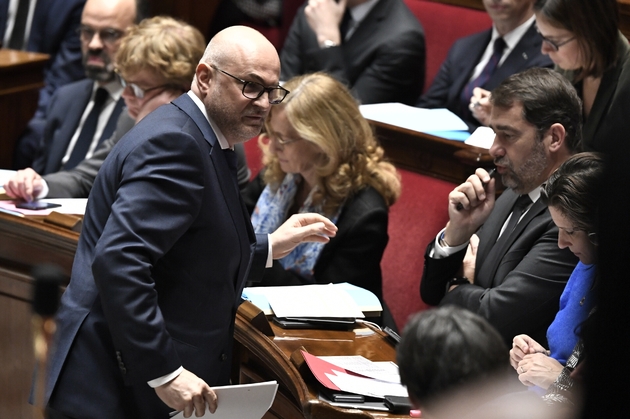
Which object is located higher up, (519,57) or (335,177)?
(519,57)

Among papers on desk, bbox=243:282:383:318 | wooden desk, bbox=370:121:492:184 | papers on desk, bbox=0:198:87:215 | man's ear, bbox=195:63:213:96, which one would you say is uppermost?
man's ear, bbox=195:63:213:96

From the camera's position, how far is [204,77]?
1974 mm

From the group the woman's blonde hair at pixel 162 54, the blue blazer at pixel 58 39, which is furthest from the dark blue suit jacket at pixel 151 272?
the blue blazer at pixel 58 39

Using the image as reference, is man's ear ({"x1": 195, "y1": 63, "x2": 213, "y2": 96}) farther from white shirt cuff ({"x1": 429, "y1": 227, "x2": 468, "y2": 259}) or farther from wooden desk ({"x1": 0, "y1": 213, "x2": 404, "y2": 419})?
white shirt cuff ({"x1": 429, "y1": 227, "x2": 468, "y2": 259})

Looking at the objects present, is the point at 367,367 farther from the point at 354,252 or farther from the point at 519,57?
the point at 519,57

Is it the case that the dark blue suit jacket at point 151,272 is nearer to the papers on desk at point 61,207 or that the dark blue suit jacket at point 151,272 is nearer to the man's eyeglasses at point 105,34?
the papers on desk at point 61,207

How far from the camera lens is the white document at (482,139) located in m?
2.94

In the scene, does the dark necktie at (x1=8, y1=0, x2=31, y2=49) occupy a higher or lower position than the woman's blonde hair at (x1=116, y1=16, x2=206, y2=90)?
lower

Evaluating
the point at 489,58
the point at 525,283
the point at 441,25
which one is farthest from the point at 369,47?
the point at 525,283

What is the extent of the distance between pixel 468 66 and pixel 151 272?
2262mm

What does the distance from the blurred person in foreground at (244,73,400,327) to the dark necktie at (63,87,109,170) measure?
1019 millimetres

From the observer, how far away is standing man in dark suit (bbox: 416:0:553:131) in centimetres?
350

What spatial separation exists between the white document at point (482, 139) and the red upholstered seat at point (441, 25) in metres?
1.22

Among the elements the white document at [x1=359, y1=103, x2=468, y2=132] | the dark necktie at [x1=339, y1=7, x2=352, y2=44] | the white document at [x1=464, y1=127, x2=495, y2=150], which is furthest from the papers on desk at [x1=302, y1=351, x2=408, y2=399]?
the dark necktie at [x1=339, y1=7, x2=352, y2=44]
